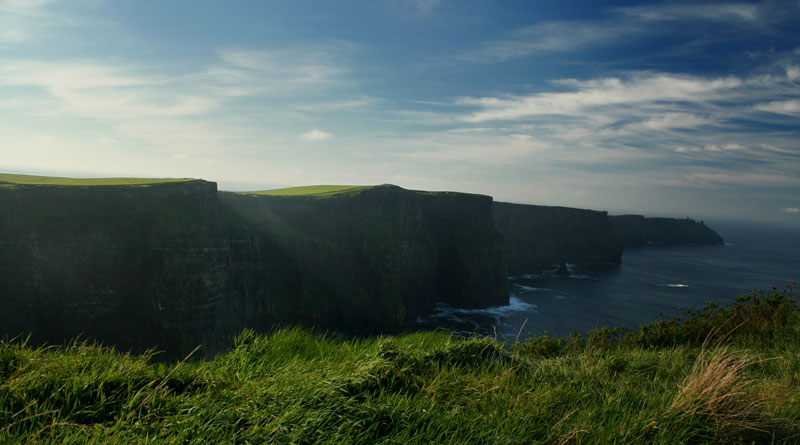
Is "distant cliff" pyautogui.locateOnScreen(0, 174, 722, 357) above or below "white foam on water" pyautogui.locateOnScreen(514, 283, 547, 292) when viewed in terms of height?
above

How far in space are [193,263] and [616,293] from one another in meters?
86.0

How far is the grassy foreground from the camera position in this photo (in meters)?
4.14

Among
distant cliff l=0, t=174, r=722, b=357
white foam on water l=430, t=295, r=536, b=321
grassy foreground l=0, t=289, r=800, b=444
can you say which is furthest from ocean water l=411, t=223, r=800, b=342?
grassy foreground l=0, t=289, r=800, b=444

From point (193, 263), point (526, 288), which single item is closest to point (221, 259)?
point (193, 263)

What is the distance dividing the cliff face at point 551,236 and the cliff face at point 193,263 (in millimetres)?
52701

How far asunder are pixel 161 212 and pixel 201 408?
4529 cm

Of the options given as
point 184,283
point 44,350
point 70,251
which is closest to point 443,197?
point 184,283

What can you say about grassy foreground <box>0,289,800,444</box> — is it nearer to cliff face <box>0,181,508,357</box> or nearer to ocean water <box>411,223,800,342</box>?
ocean water <box>411,223,800,342</box>

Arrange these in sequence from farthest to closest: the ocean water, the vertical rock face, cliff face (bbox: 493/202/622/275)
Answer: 1. cliff face (bbox: 493/202/622/275)
2. the ocean water
3. the vertical rock face

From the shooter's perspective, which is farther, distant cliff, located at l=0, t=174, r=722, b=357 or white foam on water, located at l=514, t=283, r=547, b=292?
white foam on water, located at l=514, t=283, r=547, b=292

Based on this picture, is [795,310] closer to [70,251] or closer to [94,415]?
[94,415]

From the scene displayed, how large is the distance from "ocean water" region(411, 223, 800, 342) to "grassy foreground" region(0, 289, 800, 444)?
33390 millimetres

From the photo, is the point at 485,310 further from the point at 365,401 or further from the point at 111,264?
the point at 365,401

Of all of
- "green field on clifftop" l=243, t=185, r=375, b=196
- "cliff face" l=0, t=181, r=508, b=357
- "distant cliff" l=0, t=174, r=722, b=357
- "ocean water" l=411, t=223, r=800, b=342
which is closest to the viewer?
"cliff face" l=0, t=181, r=508, b=357
